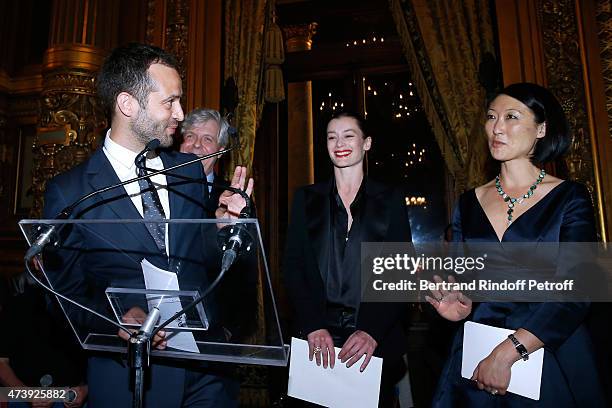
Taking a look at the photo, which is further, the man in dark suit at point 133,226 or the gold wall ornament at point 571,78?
the gold wall ornament at point 571,78

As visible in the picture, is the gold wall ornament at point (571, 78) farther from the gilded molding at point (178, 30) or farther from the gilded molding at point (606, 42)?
the gilded molding at point (178, 30)

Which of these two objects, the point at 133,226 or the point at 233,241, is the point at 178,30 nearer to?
the point at 133,226

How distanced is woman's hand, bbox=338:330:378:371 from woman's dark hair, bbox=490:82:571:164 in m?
0.84

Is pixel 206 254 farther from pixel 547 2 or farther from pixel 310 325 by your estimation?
pixel 547 2

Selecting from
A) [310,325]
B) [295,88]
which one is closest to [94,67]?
[295,88]

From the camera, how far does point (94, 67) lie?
3652mm

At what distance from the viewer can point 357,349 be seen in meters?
1.54

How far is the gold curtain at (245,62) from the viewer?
3814 mm

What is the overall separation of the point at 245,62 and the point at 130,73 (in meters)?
2.70

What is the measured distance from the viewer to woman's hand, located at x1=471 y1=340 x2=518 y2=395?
1226 mm

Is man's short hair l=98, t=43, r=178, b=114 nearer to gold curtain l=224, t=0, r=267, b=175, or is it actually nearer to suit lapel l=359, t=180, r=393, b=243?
suit lapel l=359, t=180, r=393, b=243

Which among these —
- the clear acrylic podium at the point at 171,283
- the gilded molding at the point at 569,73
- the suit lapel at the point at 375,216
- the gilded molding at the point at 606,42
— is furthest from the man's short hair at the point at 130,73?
Answer: the gilded molding at the point at 606,42

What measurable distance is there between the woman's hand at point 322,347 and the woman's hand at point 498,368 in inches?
19.7

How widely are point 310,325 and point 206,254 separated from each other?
836 mm
